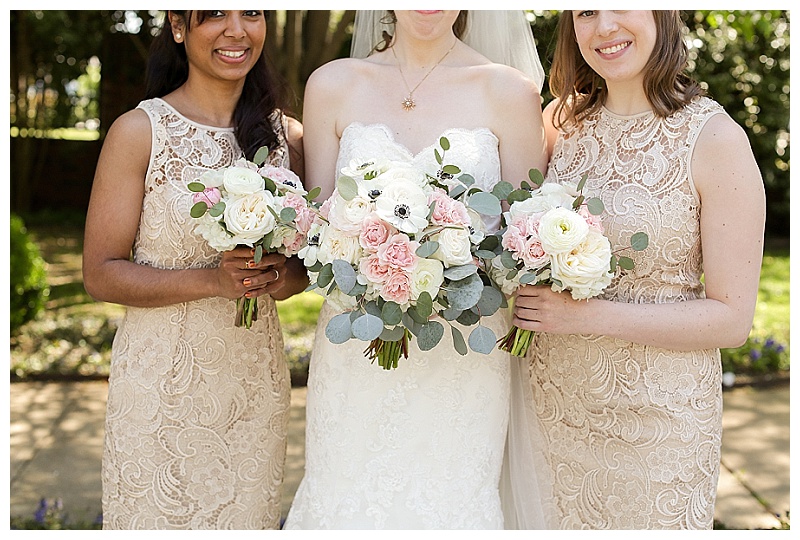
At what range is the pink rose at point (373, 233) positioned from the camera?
227cm

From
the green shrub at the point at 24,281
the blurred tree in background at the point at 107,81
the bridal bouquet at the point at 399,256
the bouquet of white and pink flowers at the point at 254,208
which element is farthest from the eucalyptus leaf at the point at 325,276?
the blurred tree in background at the point at 107,81

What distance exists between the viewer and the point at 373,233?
2.27m

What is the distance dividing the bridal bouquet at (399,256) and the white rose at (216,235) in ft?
0.87

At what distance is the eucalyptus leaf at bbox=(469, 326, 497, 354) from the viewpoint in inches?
94.0

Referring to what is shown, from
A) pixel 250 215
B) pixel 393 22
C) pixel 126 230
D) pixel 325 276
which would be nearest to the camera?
pixel 325 276

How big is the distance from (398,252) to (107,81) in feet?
48.3

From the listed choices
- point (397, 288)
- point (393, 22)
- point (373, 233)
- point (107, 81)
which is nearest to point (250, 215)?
point (373, 233)

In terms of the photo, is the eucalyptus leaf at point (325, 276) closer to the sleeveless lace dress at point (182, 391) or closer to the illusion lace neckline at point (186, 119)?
the sleeveless lace dress at point (182, 391)

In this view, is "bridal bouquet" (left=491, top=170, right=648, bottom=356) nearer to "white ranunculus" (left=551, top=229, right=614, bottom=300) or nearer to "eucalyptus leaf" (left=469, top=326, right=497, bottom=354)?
"white ranunculus" (left=551, top=229, right=614, bottom=300)

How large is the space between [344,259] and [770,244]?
12.8m

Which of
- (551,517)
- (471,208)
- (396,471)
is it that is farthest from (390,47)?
(551,517)

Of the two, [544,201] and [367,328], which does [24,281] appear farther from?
[544,201]

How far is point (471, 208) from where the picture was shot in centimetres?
238

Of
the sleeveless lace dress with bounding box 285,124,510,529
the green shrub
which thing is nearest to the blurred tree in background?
the green shrub
